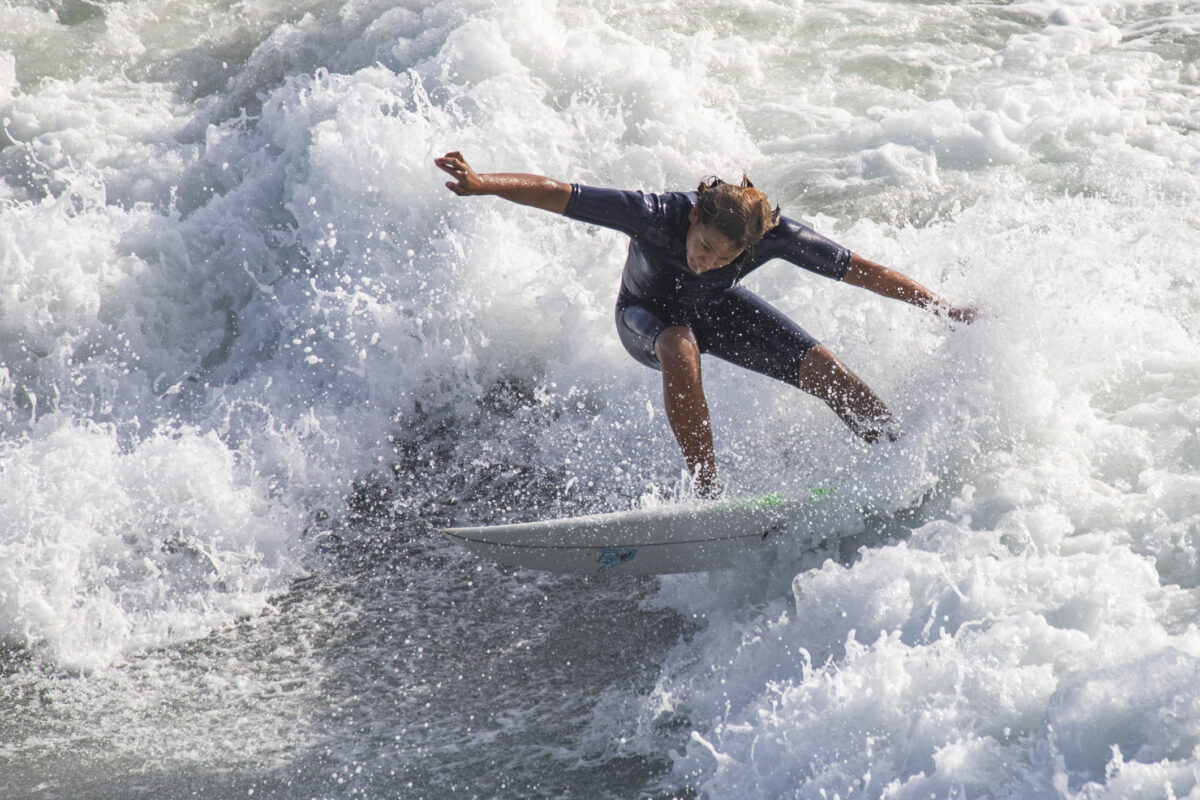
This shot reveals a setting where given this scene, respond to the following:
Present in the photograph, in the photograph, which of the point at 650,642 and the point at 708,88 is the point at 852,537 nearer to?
the point at 650,642

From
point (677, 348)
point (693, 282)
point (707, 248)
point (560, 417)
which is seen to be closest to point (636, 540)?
point (677, 348)

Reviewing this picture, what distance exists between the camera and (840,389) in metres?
4.39

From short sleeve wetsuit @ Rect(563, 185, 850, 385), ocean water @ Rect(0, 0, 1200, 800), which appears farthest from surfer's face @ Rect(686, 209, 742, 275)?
ocean water @ Rect(0, 0, 1200, 800)

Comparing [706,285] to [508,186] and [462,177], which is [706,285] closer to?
[508,186]

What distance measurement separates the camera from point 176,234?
276 inches

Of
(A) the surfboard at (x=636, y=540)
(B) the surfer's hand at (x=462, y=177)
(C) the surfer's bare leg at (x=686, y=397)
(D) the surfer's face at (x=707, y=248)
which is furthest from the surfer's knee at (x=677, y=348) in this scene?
(B) the surfer's hand at (x=462, y=177)

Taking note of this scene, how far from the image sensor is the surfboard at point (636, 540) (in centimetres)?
411

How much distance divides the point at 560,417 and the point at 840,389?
187 cm

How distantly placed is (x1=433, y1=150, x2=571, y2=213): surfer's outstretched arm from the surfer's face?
1.65 feet

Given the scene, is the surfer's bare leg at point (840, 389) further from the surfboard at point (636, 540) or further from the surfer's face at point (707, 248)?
the surfer's face at point (707, 248)

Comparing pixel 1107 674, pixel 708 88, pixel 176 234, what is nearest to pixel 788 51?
pixel 708 88

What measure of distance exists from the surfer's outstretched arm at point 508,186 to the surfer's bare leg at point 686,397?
28.0 inches

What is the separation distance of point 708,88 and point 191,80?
4.71 meters

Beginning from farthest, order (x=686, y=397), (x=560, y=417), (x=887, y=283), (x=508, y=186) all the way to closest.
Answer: (x=560, y=417) < (x=887, y=283) < (x=686, y=397) < (x=508, y=186)
